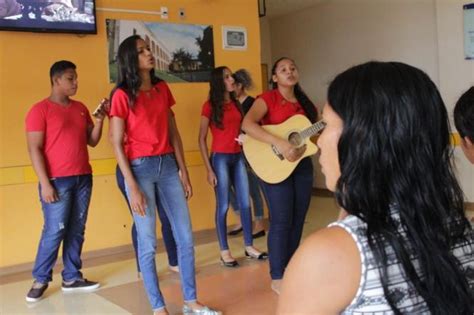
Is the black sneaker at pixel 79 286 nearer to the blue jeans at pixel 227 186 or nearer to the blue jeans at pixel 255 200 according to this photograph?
the blue jeans at pixel 227 186

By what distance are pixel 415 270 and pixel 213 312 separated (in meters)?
2.17

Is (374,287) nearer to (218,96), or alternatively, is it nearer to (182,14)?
(218,96)

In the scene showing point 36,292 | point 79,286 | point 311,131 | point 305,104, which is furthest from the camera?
point 79,286

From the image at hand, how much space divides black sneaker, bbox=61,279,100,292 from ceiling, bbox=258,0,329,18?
15.3ft

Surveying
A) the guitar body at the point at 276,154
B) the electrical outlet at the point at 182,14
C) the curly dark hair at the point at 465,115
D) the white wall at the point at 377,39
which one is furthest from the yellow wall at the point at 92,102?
the curly dark hair at the point at 465,115

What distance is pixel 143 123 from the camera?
2623 millimetres

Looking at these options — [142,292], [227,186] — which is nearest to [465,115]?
[142,292]

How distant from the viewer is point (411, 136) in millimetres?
744

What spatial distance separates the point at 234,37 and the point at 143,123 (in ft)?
8.65

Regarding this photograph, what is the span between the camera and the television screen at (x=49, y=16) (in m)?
3.87

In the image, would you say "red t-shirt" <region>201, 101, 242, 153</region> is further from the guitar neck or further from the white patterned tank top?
the white patterned tank top

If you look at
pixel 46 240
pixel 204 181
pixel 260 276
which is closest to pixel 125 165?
pixel 46 240

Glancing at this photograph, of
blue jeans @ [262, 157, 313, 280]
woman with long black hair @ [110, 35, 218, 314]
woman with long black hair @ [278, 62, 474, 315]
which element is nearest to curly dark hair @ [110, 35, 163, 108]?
woman with long black hair @ [110, 35, 218, 314]

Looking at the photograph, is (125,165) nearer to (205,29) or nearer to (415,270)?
(415,270)
